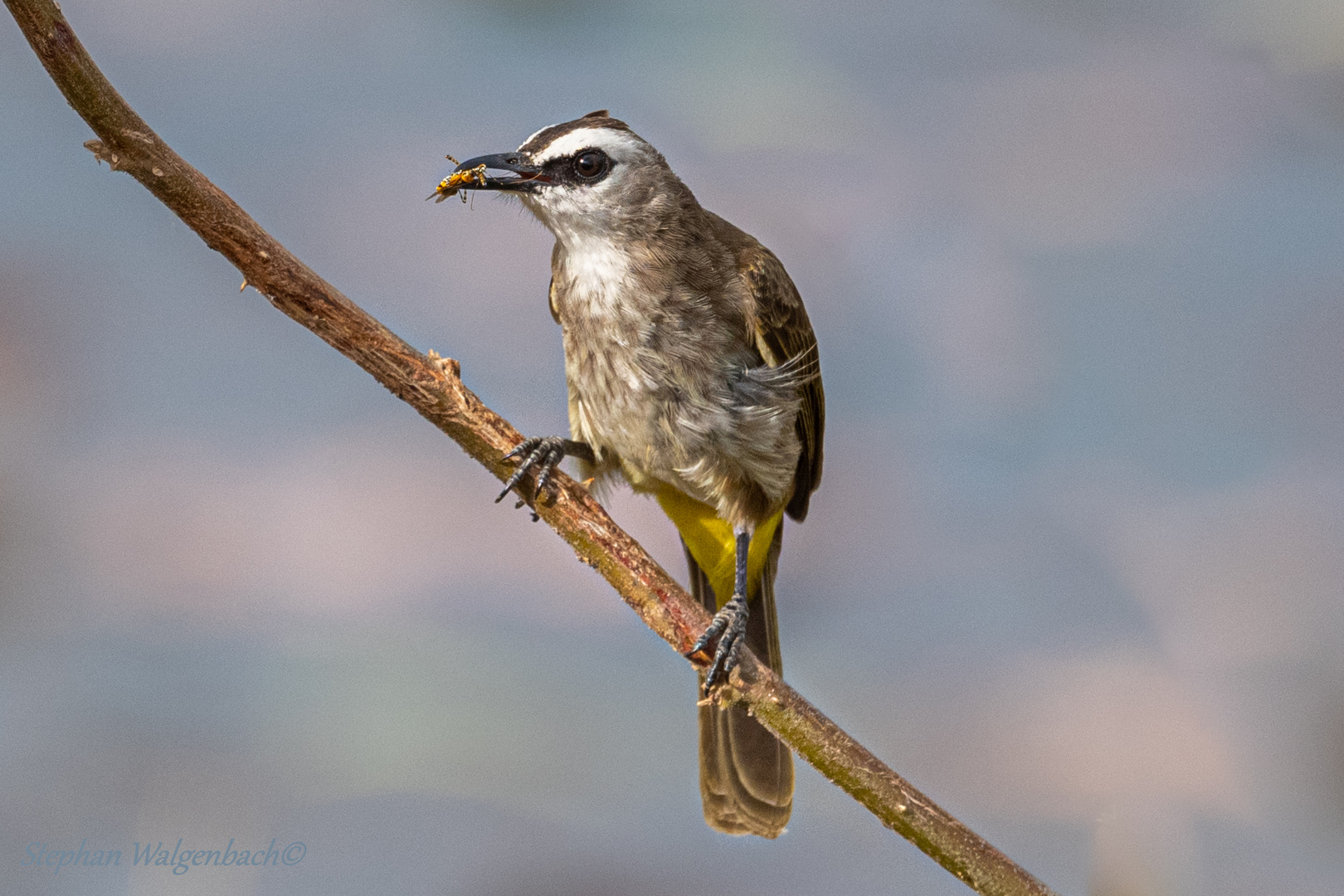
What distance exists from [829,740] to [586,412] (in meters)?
0.83

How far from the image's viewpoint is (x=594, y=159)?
2.10 metres

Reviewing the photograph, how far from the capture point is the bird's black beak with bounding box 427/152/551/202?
78.7 inches

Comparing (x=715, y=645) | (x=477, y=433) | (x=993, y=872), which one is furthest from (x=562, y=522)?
(x=993, y=872)

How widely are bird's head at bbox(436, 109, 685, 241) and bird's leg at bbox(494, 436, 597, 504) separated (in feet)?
1.38

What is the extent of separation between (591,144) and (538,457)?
60cm

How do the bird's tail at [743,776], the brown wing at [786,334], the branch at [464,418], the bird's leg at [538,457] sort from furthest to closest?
the bird's tail at [743,776] < the brown wing at [786,334] < the bird's leg at [538,457] < the branch at [464,418]

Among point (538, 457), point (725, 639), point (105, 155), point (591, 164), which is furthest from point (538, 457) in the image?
point (105, 155)

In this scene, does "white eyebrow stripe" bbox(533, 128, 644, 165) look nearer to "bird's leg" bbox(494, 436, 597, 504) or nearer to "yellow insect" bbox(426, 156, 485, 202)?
"yellow insect" bbox(426, 156, 485, 202)

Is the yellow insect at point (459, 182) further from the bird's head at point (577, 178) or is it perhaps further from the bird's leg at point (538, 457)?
the bird's leg at point (538, 457)

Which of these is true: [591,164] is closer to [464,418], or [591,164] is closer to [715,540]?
[464,418]

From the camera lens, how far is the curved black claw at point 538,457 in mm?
1904

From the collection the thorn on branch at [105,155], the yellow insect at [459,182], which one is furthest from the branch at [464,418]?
the yellow insect at [459,182]

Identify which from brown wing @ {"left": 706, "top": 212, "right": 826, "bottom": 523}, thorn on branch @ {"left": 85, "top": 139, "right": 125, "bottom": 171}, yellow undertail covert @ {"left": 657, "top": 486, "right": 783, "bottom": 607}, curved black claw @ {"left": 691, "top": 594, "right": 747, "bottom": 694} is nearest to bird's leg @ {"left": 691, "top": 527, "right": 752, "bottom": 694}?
curved black claw @ {"left": 691, "top": 594, "right": 747, "bottom": 694}

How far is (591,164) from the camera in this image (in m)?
2.10
